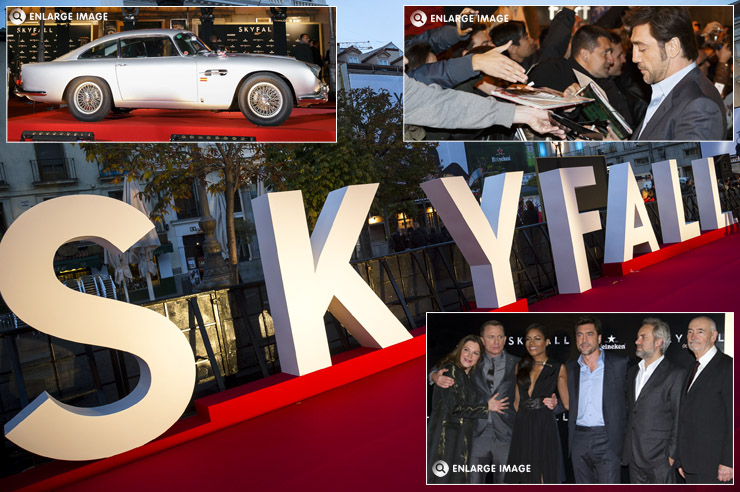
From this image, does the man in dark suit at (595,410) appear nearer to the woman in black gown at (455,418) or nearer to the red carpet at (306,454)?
the woman in black gown at (455,418)

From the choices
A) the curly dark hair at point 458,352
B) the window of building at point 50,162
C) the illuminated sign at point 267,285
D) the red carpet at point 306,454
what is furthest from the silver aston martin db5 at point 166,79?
the window of building at point 50,162

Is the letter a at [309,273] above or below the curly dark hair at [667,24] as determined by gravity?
below

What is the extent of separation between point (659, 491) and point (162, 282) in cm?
1456

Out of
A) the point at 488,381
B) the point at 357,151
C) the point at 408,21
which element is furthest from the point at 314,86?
the point at 357,151

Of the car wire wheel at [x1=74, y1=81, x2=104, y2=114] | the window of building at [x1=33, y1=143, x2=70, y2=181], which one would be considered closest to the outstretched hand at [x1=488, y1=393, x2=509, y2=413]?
the car wire wheel at [x1=74, y1=81, x2=104, y2=114]

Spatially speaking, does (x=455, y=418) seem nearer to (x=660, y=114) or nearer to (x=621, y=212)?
(x=660, y=114)

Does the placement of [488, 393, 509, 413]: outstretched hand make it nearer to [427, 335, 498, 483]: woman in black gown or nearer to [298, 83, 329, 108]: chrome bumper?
[427, 335, 498, 483]: woman in black gown

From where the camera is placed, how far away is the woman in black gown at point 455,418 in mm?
1527

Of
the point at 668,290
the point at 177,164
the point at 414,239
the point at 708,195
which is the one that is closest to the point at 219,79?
the point at 177,164

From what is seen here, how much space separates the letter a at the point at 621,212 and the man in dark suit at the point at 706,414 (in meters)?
5.49

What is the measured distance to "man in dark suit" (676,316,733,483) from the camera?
4.84 ft

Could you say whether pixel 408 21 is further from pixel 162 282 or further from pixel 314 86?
pixel 162 282

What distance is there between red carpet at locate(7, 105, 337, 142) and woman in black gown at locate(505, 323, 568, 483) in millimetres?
2857

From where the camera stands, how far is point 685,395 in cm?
149
